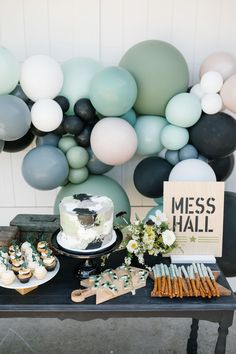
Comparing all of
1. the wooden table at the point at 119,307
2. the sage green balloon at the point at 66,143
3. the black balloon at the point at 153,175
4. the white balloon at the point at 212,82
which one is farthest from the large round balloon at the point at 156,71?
the wooden table at the point at 119,307

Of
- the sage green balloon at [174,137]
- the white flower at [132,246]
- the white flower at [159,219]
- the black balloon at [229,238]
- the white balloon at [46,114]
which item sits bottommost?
the black balloon at [229,238]

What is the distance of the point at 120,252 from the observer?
171cm

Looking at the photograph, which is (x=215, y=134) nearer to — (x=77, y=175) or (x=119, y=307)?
(x=77, y=175)

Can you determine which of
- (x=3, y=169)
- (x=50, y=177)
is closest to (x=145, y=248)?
(x=50, y=177)

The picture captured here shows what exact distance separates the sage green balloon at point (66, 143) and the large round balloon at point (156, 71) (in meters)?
0.42

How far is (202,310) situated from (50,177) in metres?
0.99

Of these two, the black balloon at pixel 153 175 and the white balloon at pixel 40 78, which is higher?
the white balloon at pixel 40 78

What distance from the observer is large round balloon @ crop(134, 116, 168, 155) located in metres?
1.99

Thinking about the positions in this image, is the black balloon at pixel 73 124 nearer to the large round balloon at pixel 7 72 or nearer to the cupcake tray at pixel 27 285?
the large round balloon at pixel 7 72

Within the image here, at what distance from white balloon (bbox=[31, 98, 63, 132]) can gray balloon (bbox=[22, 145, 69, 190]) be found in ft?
0.41

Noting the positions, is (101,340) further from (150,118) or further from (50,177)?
(150,118)

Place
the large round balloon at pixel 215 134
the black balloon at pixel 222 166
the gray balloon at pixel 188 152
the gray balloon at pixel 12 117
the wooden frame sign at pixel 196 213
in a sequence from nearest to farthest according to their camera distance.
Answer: the wooden frame sign at pixel 196 213 < the gray balloon at pixel 12 117 < the large round balloon at pixel 215 134 < the gray balloon at pixel 188 152 < the black balloon at pixel 222 166

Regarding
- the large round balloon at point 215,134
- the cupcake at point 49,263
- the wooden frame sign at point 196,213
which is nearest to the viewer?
the cupcake at point 49,263

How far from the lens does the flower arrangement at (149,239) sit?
58.5 inches
